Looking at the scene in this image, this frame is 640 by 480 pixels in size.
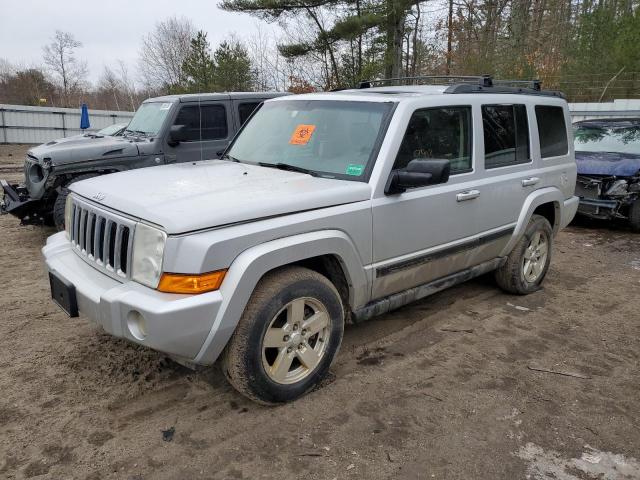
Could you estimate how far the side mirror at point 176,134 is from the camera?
724 cm

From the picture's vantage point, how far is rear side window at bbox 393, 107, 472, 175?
360 cm

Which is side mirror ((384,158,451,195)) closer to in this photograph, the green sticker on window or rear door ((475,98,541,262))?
the green sticker on window

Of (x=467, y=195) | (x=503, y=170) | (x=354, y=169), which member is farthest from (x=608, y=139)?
(x=354, y=169)

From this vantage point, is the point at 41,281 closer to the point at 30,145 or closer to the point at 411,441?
the point at 411,441

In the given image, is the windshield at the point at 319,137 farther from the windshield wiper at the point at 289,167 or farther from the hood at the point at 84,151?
the hood at the point at 84,151

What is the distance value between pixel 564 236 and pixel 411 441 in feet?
19.9

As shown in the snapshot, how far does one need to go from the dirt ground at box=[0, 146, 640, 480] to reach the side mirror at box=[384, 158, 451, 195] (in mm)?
1287

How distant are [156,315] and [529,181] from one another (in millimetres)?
3572

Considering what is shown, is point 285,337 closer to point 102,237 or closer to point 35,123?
point 102,237

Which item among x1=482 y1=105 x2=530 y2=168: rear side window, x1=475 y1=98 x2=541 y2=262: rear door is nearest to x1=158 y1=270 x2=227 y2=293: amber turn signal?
x1=475 y1=98 x2=541 y2=262: rear door

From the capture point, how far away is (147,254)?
2.70 m

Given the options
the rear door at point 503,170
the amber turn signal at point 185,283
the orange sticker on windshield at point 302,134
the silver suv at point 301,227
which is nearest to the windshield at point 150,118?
the silver suv at point 301,227

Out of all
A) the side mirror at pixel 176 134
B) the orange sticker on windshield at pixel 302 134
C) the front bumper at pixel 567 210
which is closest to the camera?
the orange sticker on windshield at pixel 302 134

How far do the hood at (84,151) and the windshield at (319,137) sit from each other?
3.36 m
